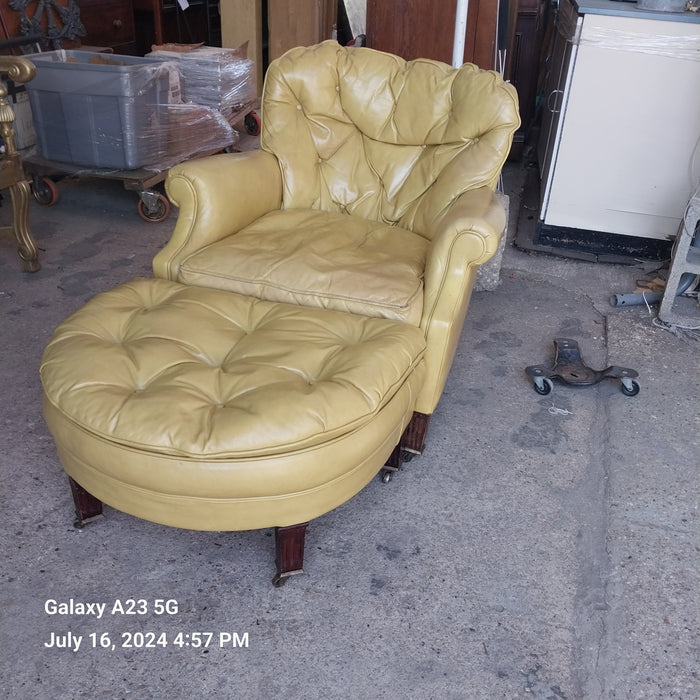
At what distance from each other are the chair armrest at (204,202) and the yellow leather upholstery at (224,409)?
313 mm

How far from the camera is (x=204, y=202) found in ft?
6.28

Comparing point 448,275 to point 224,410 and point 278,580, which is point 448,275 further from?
point 278,580

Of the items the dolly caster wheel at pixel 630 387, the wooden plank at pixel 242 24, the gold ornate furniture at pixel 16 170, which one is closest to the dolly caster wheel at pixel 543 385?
the dolly caster wheel at pixel 630 387

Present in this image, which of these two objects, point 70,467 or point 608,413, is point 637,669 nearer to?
point 608,413

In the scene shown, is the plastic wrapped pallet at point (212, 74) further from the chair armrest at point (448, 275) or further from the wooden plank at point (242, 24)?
the chair armrest at point (448, 275)

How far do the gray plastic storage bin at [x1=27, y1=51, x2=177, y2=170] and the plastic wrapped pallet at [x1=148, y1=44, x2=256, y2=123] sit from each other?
1.06ft

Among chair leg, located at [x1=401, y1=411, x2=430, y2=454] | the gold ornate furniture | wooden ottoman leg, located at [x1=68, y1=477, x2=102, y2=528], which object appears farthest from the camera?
the gold ornate furniture

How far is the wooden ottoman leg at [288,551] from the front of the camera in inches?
56.8

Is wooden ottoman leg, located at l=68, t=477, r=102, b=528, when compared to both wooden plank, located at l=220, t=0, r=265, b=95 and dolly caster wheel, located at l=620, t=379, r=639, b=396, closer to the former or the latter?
dolly caster wheel, located at l=620, t=379, r=639, b=396

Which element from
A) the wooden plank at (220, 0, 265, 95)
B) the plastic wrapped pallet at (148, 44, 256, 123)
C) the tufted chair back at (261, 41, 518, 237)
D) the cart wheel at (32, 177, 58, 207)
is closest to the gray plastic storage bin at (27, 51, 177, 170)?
the cart wheel at (32, 177, 58, 207)

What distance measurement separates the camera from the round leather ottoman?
4.25 feet

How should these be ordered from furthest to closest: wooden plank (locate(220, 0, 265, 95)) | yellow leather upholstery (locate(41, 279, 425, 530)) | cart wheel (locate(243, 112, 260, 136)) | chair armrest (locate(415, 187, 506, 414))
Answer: wooden plank (locate(220, 0, 265, 95)), cart wheel (locate(243, 112, 260, 136)), chair armrest (locate(415, 187, 506, 414)), yellow leather upholstery (locate(41, 279, 425, 530))

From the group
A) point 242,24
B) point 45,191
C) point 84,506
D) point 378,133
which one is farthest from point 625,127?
point 242,24

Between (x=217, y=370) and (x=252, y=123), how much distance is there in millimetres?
3389
